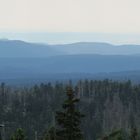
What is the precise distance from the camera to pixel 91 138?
121625 mm

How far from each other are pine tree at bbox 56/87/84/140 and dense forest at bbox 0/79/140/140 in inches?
4069

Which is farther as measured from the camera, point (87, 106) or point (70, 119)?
point (87, 106)

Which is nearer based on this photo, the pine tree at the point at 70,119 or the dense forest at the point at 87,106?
the pine tree at the point at 70,119

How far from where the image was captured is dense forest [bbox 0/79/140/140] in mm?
130375

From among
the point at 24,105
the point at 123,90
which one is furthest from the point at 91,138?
the point at 123,90

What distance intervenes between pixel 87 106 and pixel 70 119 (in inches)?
5356

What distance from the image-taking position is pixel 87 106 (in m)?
153

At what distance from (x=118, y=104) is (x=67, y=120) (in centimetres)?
13764

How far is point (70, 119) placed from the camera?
17375mm

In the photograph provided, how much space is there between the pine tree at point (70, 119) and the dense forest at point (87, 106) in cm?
10336

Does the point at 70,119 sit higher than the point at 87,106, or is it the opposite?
the point at 70,119

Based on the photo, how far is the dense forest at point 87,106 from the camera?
130m

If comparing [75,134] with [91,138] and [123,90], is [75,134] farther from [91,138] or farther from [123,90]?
[123,90]

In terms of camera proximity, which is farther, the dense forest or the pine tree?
the dense forest
